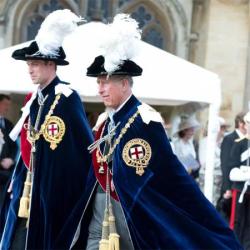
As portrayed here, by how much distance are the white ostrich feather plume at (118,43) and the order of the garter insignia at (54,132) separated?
0.91 m

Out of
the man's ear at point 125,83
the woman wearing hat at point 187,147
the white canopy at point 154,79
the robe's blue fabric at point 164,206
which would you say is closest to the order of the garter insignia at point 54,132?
the man's ear at point 125,83

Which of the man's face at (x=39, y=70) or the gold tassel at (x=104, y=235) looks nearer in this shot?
the gold tassel at (x=104, y=235)

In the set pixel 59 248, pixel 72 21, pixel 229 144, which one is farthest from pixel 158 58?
pixel 59 248

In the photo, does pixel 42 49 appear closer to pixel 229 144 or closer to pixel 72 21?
pixel 72 21

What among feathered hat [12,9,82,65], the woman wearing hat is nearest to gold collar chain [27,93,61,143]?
feathered hat [12,9,82,65]

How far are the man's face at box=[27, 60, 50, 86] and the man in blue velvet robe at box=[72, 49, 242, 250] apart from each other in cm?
94

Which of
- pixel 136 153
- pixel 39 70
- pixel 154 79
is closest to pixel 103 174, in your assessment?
pixel 136 153

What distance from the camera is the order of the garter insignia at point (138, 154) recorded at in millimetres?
4473

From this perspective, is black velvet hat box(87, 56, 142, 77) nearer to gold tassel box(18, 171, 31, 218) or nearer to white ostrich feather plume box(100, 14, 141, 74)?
white ostrich feather plume box(100, 14, 141, 74)

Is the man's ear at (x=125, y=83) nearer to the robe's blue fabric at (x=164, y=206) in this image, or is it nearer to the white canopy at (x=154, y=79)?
the robe's blue fabric at (x=164, y=206)

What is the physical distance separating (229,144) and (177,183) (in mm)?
3735

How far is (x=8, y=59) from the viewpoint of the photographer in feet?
29.1

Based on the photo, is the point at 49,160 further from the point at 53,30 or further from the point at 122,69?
the point at 122,69

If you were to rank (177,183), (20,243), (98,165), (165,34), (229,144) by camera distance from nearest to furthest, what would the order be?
(177,183), (98,165), (20,243), (229,144), (165,34)
